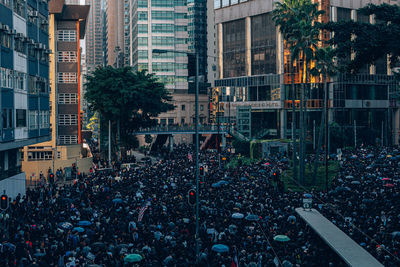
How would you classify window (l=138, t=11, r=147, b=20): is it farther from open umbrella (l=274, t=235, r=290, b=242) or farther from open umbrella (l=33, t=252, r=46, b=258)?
open umbrella (l=33, t=252, r=46, b=258)

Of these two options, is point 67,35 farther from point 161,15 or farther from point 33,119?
point 161,15

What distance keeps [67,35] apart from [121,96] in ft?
41.4

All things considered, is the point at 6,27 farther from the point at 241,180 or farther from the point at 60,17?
the point at 60,17

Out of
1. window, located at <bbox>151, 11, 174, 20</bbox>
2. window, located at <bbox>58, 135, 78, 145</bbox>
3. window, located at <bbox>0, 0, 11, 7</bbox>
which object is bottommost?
window, located at <bbox>58, 135, 78, 145</bbox>

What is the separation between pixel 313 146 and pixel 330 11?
1025 inches

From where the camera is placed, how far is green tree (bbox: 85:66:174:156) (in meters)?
65.2

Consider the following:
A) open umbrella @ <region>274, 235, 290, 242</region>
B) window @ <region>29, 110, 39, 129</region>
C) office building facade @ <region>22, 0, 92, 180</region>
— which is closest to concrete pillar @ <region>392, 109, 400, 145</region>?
office building facade @ <region>22, 0, 92, 180</region>

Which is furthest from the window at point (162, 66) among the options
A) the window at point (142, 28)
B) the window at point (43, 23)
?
the window at point (43, 23)

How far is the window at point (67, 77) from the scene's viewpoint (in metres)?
69.1

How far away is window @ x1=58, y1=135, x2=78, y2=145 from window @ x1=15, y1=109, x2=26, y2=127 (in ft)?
98.6

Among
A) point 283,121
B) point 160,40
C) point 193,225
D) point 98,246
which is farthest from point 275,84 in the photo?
point 98,246

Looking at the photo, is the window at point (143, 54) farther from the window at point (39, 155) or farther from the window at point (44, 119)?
the window at point (44, 119)

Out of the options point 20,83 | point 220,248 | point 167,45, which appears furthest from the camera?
point 167,45

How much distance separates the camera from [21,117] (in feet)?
129
